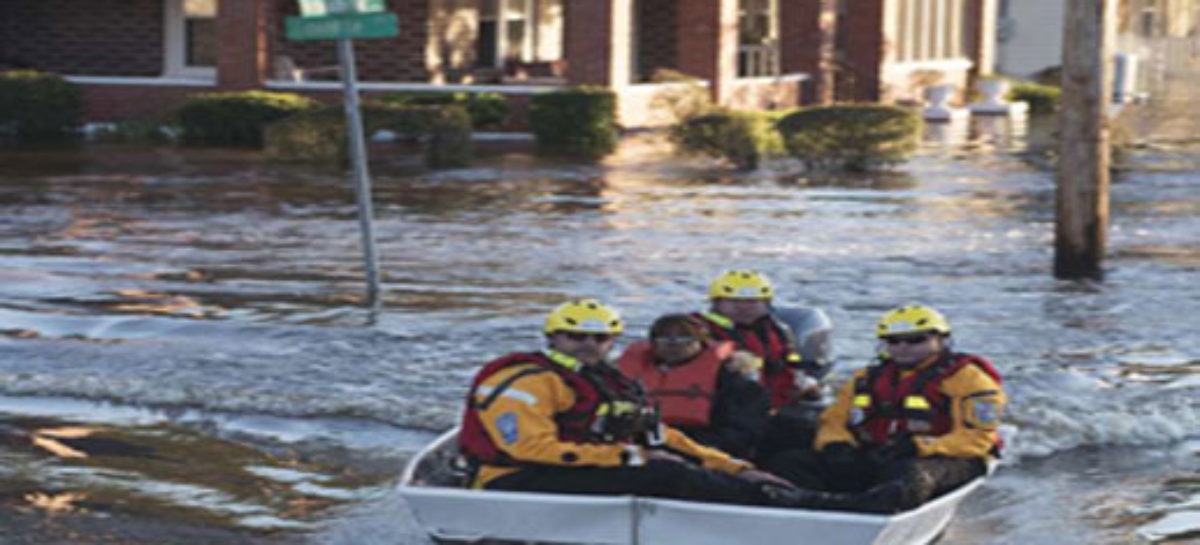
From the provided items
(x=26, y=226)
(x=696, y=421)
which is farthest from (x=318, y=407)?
(x=26, y=226)

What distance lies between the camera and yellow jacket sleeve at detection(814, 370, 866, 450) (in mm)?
9312

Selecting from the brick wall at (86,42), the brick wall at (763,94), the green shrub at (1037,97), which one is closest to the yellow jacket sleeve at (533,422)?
the brick wall at (763,94)

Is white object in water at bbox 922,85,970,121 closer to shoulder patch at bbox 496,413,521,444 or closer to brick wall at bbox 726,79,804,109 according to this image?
brick wall at bbox 726,79,804,109

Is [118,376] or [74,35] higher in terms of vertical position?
[74,35]

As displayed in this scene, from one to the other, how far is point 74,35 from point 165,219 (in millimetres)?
16253

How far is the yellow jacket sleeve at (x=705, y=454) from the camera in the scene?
28.7ft

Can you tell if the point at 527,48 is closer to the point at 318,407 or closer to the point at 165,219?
the point at 165,219

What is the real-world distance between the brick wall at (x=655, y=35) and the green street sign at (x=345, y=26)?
944 inches

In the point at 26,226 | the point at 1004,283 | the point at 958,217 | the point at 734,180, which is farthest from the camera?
the point at 734,180

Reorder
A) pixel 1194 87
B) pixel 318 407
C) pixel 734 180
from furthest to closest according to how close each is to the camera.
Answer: pixel 1194 87, pixel 734 180, pixel 318 407

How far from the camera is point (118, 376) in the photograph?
13172mm

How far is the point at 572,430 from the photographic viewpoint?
847cm

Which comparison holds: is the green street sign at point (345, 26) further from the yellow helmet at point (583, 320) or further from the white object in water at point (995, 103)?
the white object in water at point (995, 103)

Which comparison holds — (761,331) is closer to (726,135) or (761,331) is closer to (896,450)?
(896,450)
